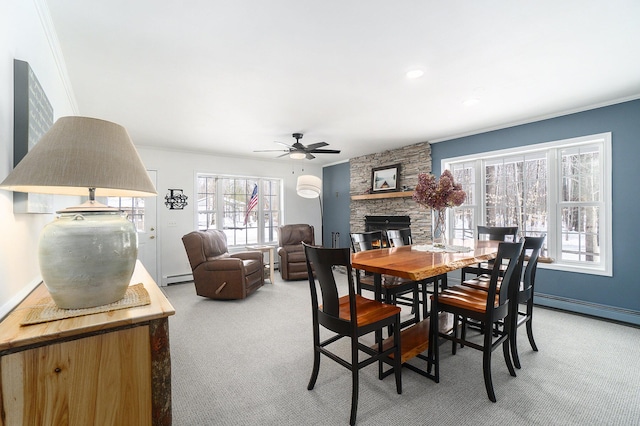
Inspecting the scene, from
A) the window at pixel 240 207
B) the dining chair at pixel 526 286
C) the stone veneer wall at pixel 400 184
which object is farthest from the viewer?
the window at pixel 240 207

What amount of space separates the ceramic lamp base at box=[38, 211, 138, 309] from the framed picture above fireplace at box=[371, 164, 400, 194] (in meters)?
5.05

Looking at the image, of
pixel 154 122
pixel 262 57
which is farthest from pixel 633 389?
pixel 154 122

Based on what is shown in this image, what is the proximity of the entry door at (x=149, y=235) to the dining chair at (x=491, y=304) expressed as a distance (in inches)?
197

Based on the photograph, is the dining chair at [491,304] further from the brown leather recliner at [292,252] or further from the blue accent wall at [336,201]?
the blue accent wall at [336,201]

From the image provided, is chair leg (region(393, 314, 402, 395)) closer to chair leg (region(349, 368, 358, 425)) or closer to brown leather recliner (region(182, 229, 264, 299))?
chair leg (region(349, 368, 358, 425))

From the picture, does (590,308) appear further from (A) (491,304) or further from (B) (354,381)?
(B) (354,381)

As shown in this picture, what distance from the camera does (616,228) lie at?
333 cm

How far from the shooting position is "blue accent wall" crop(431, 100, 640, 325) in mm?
3195

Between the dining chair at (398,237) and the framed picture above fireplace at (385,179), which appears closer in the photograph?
the dining chair at (398,237)

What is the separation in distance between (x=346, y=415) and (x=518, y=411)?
3.59 feet

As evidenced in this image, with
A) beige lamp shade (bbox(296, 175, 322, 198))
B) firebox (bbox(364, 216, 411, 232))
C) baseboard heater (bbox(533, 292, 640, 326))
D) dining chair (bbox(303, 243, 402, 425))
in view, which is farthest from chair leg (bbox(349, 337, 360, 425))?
firebox (bbox(364, 216, 411, 232))

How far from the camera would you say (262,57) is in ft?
7.76

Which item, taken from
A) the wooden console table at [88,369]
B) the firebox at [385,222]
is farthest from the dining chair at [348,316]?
the firebox at [385,222]

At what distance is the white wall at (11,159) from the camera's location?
1.10 m
